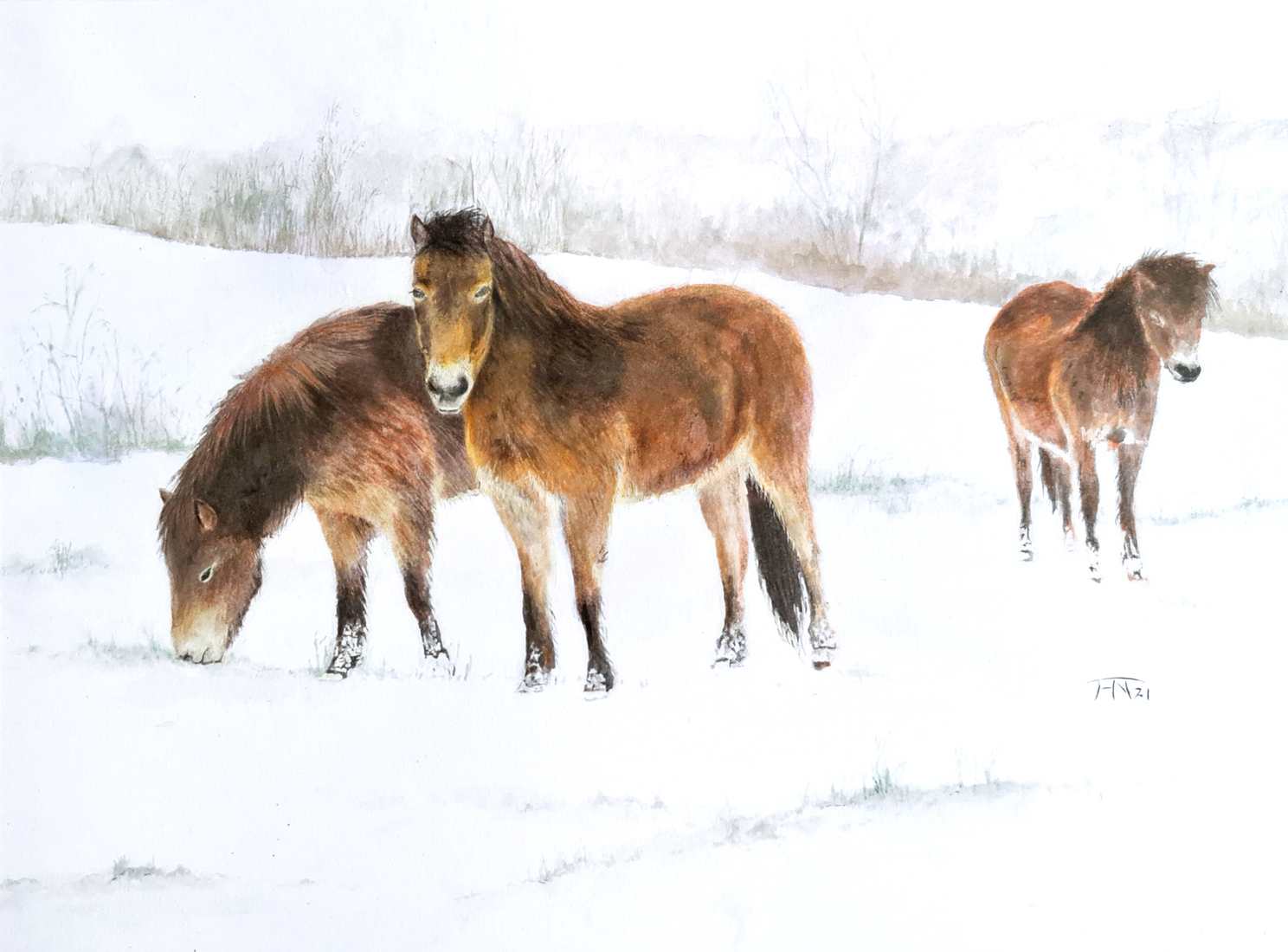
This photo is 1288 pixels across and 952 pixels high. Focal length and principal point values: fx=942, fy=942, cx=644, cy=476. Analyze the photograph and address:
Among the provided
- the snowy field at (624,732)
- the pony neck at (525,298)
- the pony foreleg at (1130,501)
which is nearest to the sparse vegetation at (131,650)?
the snowy field at (624,732)

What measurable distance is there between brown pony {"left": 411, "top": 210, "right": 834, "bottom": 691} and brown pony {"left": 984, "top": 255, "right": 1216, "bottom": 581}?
621 millimetres

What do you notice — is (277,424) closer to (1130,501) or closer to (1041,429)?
(1041,429)

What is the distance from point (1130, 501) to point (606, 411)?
53.0 inches

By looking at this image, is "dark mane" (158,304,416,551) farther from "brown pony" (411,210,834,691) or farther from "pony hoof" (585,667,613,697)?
"pony hoof" (585,667,613,697)

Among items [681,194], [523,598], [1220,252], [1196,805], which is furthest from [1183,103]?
[523,598]

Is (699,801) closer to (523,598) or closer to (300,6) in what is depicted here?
(523,598)

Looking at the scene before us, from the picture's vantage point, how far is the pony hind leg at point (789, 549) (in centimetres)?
217

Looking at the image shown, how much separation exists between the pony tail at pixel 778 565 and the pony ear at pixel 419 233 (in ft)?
2.91

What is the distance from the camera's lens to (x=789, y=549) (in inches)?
86.2

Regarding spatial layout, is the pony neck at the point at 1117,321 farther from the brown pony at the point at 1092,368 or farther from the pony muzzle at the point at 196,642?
the pony muzzle at the point at 196,642

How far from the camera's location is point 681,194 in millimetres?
2227

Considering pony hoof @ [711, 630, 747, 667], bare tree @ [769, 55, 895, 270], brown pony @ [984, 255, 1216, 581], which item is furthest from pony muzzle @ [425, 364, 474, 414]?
brown pony @ [984, 255, 1216, 581]

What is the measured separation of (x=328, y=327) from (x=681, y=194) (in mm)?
870

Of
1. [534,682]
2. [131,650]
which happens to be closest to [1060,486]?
[534,682]
